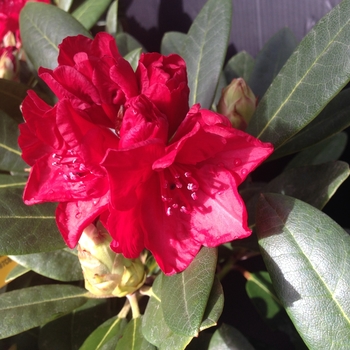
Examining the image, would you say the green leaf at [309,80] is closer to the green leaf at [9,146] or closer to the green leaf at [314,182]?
the green leaf at [314,182]

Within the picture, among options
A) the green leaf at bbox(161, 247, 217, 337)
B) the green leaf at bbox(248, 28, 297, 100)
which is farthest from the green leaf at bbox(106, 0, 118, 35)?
the green leaf at bbox(161, 247, 217, 337)

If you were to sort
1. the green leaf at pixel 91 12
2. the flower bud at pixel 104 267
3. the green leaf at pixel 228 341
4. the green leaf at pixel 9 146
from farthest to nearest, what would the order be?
the green leaf at pixel 91 12 < the green leaf at pixel 9 146 < the green leaf at pixel 228 341 < the flower bud at pixel 104 267

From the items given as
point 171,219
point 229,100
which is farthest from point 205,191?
point 229,100

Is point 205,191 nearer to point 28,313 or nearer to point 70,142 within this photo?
point 70,142

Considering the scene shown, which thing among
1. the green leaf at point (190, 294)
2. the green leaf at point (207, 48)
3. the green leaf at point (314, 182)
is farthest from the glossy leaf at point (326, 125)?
the green leaf at point (190, 294)

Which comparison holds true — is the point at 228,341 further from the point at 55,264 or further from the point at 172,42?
the point at 172,42

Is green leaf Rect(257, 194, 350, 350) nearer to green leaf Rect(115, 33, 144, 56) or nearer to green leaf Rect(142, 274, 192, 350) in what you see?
green leaf Rect(142, 274, 192, 350)
